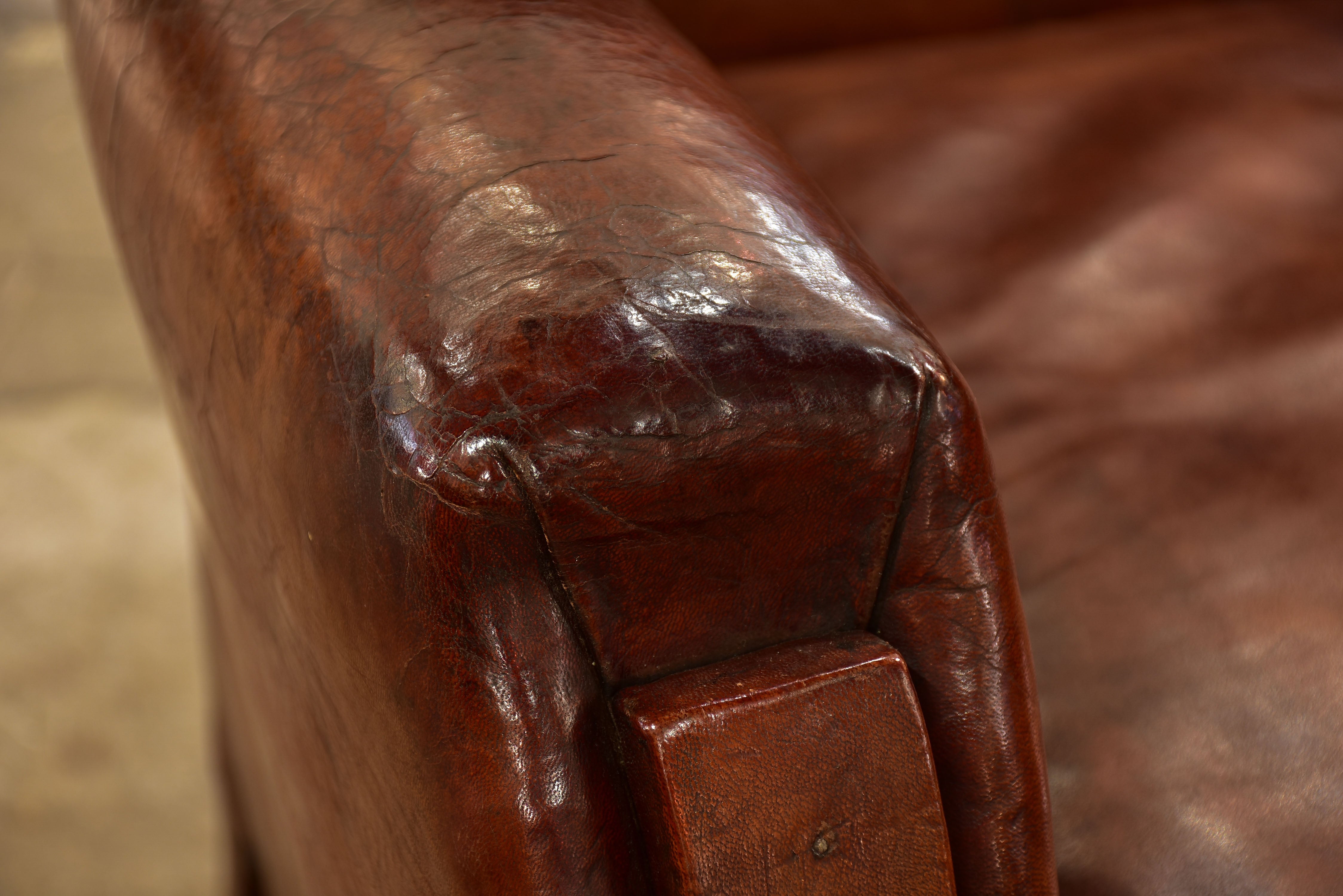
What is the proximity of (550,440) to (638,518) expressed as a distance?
0.11 ft

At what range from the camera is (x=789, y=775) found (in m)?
0.36

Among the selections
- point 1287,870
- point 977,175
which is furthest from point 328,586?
point 977,175

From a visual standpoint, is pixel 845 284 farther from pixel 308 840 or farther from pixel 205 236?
pixel 308 840

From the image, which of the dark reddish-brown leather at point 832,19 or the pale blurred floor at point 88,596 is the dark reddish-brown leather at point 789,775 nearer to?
the dark reddish-brown leather at point 832,19

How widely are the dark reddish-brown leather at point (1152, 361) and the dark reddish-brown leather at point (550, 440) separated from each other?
12 cm

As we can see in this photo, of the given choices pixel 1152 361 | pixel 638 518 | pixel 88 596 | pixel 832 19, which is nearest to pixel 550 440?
pixel 638 518

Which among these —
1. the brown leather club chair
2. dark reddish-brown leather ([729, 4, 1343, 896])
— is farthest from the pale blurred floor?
dark reddish-brown leather ([729, 4, 1343, 896])

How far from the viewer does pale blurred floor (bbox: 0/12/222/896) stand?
4.38ft

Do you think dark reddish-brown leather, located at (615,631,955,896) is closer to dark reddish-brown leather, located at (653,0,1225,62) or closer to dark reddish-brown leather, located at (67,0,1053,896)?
dark reddish-brown leather, located at (67,0,1053,896)

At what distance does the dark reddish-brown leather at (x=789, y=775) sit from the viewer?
36 cm

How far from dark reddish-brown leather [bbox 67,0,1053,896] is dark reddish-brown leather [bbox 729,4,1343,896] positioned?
12 centimetres

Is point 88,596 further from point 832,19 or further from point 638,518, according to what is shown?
point 638,518

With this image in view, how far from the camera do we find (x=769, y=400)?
13.8 inches

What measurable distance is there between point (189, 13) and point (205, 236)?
0.42 feet
